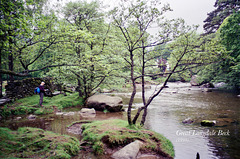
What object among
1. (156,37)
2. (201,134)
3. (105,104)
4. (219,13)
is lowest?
(201,134)

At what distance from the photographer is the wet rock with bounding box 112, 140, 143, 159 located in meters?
5.16

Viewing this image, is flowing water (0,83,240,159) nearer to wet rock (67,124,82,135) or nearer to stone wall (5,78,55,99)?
wet rock (67,124,82,135)

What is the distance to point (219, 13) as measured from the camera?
122 feet

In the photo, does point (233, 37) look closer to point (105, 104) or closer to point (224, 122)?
point (224, 122)

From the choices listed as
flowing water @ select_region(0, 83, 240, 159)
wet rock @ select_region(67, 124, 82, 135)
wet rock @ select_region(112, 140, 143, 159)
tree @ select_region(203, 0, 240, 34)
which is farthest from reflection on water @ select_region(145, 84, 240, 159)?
tree @ select_region(203, 0, 240, 34)

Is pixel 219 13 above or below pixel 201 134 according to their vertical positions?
above

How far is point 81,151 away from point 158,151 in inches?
114

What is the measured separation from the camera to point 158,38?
22.7 ft

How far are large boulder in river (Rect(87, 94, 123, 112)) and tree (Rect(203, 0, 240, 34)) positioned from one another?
3168 cm

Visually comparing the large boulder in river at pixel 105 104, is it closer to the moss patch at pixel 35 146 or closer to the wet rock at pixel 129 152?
the moss patch at pixel 35 146

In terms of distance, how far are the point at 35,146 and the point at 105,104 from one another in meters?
9.08

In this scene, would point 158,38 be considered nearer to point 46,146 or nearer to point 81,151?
point 81,151

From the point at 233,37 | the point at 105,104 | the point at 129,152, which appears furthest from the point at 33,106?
the point at 233,37

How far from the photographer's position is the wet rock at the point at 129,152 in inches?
203
